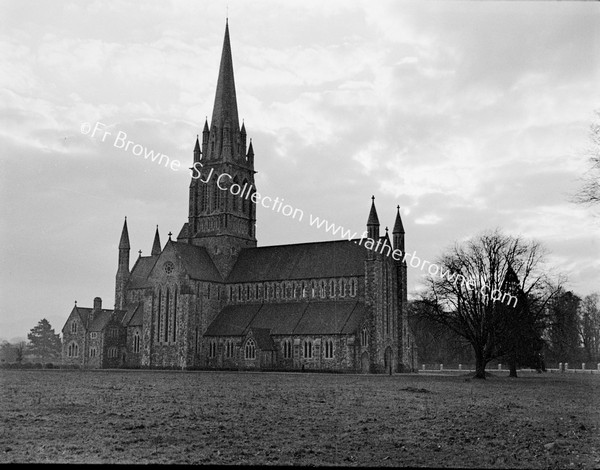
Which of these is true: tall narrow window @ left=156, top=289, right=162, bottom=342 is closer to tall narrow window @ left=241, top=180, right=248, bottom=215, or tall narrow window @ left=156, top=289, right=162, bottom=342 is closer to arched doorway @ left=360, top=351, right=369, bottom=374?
tall narrow window @ left=241, top=180, right=248, bottom=215

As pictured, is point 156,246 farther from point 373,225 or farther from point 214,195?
point 373,225

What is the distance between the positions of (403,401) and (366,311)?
45072mm

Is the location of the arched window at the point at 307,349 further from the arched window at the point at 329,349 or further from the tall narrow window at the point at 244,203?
the tall narrow window at the point at 244,203

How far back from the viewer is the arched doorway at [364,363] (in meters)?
74.9

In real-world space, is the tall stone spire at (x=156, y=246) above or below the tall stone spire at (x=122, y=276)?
above

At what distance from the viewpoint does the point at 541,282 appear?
6369cm

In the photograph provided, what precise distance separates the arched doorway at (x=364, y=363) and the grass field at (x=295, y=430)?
137 ft

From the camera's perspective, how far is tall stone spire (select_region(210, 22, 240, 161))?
94.7m

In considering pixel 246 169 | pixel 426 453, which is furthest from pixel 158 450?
pixel 246 169

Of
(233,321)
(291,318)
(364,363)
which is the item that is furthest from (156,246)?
(364,363)

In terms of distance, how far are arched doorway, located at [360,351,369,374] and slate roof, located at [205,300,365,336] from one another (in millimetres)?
2826

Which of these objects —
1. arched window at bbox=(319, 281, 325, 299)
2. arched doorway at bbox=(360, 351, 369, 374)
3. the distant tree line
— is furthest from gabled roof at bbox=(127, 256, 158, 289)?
arched doorway at bbox=(360, 351, 369, 374)

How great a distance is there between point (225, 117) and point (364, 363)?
38235 mm

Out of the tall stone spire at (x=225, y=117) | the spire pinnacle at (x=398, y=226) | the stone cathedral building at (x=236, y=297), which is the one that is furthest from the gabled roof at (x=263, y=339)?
the tall stone spire at (x=225, y=117)
